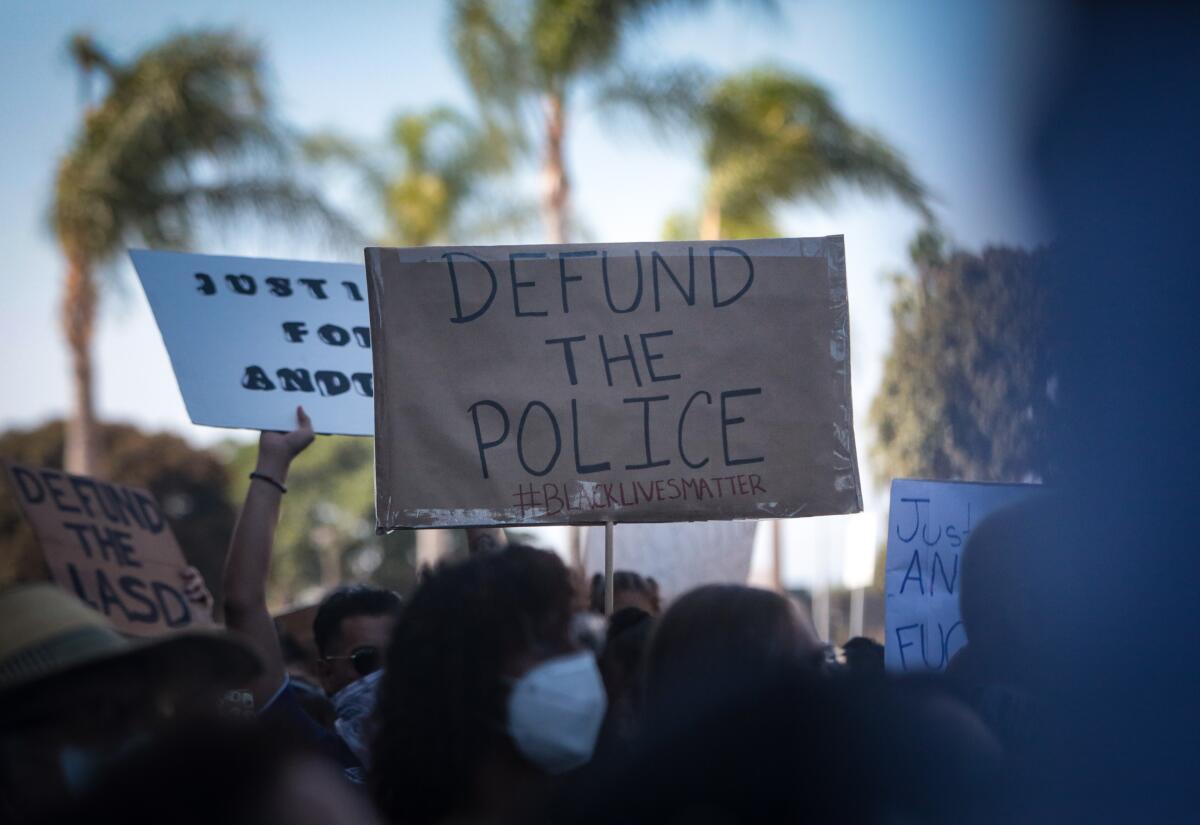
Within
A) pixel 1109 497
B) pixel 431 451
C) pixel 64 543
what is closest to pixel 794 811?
pixel 1109 497

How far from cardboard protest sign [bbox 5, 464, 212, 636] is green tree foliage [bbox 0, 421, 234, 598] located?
24321 millimetres

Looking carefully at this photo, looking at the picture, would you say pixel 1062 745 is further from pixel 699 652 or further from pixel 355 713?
pixel 355 713

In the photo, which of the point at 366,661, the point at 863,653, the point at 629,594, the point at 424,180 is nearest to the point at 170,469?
the point at 424,180

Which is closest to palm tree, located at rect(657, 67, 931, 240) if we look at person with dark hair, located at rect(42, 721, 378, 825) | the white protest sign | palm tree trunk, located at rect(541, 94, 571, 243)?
palm tree trunk, located at rect(541, 94, 571, 243)

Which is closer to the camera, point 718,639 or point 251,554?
point 718,639

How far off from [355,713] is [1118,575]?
1897 millimetres

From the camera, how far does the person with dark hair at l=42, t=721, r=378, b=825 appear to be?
1350 millimetres

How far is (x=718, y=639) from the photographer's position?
236 cm

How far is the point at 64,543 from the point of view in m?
4.21

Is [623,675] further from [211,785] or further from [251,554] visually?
[211,785]

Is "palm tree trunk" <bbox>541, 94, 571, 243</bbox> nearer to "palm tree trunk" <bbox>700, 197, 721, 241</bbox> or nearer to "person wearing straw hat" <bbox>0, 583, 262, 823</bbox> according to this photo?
"palm tree trunk" <bbox>700, 197, 721, 241</bbox>

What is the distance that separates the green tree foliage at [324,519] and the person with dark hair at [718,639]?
49.6 metres

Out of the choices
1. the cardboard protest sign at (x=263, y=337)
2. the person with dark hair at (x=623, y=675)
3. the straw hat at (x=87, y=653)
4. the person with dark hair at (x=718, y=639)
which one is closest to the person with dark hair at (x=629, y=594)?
the cardboard protest sign at (x=263, y=337)

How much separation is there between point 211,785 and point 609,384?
270cm
